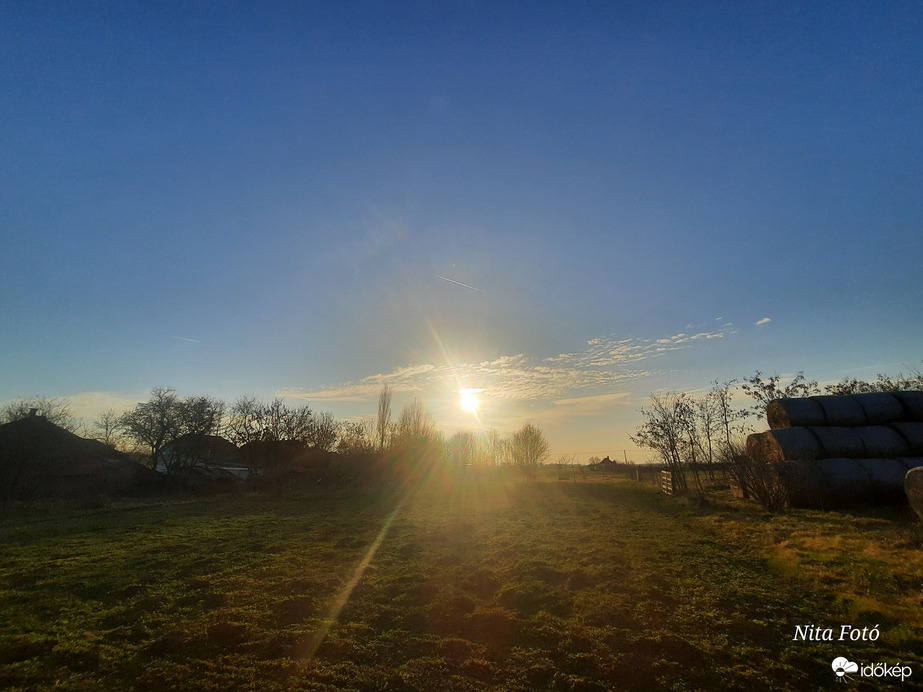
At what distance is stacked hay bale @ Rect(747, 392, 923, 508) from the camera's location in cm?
1280

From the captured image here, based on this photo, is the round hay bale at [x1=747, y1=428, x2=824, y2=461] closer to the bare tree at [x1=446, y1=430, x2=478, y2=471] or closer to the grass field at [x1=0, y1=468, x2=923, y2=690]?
the grass field at [x1=0, y1=468, x2=923, y2=690]

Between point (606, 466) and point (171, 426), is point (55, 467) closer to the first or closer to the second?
point (171, 426)

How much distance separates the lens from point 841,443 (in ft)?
46.2

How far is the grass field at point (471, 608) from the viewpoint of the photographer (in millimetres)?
4113

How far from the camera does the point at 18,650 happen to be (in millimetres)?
4668

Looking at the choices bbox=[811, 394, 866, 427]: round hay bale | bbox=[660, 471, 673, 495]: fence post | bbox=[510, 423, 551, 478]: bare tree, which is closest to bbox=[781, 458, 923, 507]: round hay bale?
bbox=[811, 394, 866, 427]: round hay bale

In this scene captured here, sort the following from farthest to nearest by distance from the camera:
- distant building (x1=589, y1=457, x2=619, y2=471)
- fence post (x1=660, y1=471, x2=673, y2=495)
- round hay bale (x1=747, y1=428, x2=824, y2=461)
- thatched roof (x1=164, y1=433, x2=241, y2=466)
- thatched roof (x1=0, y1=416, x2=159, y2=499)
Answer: distant building (x1=589, y1=457, x2=619, y2=471) < thatched roof (x1=164, y1=433, x2=241, y2=466) < thatched roof (x1=0, y1=416, x2=159, y2=499) < fence post (x1=660, y1=471, x2=673, y2=495) < round hay bale (x1=747, y1=428, x2=824, y2=461)

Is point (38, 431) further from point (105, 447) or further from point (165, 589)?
point (165, 589)

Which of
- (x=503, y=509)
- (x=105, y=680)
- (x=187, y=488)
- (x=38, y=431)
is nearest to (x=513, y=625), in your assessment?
(x=105, y=680)

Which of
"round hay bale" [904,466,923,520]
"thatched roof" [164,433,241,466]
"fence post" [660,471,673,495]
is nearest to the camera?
"round hay bale" [904,466,923,520]

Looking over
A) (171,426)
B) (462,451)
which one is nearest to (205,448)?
(171,426)

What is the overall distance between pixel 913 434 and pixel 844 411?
1885 mm

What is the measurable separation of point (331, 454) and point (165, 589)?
112ft

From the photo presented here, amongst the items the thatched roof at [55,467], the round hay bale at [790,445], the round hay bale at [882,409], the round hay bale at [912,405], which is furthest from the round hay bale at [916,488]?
the thatched roof at [55,467]
